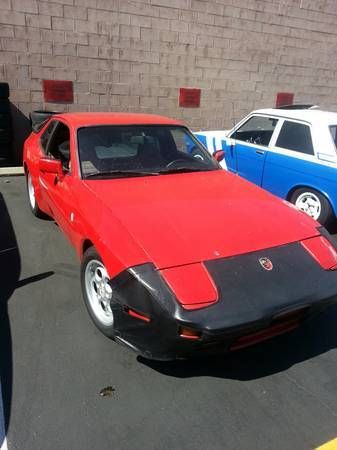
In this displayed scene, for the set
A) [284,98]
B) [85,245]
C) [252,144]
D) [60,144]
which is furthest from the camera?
[284,98]

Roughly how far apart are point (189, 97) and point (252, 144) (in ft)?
13.2

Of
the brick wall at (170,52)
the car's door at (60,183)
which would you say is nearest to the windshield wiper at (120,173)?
the car's door at (60,183)

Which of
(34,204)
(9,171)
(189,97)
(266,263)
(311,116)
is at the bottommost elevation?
(9,171)

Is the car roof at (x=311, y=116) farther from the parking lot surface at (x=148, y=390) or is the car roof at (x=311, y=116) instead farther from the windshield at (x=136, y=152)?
the parking lot surface at (x=148, y=390)

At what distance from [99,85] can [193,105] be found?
232 cm

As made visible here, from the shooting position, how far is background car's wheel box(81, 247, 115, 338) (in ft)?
8.77

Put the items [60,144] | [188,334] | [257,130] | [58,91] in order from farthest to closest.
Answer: [58,91], [257,130], [60,144], [188,334]

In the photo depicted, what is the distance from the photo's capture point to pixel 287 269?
2398 millimetres

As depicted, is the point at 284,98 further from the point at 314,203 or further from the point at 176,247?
the point at 176,247

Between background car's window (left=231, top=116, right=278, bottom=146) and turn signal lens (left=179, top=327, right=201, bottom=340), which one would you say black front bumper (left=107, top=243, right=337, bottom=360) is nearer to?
turn signal lens (left=179, top=327, right=201, bottom=340)

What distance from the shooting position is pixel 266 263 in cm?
239

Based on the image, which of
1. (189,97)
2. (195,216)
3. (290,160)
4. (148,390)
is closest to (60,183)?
(195,216)

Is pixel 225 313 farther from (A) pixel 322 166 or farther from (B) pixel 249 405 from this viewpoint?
(A) pixel 322 166

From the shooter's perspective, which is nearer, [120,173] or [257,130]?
[120,173]
